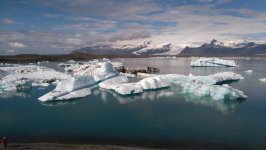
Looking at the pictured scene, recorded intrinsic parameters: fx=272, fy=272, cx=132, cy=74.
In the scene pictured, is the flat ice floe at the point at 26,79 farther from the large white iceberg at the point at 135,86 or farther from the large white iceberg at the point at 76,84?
the large white iceberg at the point at 135,86

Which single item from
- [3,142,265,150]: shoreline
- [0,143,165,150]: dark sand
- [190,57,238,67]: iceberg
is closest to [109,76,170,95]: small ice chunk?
[3,142,265,150]: shoreline

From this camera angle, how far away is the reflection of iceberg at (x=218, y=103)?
19562 mm

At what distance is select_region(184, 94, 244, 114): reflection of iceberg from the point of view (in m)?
19.6

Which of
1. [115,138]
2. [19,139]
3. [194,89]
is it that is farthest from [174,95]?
[19,139]

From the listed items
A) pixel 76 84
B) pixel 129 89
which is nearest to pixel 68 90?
pixel 76 84

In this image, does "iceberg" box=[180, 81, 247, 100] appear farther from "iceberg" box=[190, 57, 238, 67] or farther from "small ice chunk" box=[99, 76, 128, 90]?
"iceberg" box=[190, 57, 238, 67]

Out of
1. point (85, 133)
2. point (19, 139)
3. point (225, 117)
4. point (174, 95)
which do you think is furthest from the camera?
point (174, 95)

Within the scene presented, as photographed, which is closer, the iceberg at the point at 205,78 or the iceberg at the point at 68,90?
the iceberg at the point at 68,90

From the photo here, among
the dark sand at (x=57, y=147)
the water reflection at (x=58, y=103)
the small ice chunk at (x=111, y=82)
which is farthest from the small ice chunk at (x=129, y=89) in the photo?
the dark sand at (x=57, y=147)

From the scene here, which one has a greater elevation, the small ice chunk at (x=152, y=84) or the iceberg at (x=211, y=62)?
the iceberg at (x=211, y=62)

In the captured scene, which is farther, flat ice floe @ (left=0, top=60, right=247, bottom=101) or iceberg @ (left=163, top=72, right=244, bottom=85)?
iceberg @ (left=163, top=72, right=244, bottom=85)

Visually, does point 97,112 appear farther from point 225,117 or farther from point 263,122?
point 263,122

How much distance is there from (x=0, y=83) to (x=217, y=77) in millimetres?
24023

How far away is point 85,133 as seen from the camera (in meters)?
14.3
